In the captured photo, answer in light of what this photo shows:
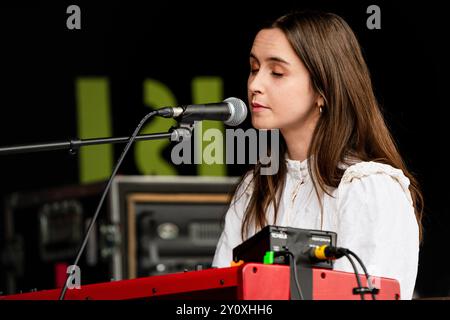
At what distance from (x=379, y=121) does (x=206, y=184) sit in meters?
2.12

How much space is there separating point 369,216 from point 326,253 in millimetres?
702

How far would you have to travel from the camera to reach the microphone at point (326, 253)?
7.31 ft

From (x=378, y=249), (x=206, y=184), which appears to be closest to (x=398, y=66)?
(x=206, y=184)

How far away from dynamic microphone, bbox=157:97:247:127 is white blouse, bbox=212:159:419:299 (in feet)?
1.30

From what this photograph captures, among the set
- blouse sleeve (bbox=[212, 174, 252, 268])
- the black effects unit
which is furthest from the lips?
the black effects unit

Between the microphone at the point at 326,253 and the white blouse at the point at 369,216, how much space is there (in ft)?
1.78

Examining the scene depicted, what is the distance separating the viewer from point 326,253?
7.30 ft

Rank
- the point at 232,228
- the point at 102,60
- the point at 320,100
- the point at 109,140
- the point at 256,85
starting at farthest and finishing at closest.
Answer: the point at 102,60, the point at 232,228, the point at 320,100, the point at 256,85, the point at 109,140

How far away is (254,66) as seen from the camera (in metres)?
3.28

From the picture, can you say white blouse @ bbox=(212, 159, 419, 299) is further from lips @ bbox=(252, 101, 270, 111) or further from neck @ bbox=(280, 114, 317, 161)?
lips @ bbox=(252, 101, 270, 111)

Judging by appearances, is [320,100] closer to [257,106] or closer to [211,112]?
[257,106]

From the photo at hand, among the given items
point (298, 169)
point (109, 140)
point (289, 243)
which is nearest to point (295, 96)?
point (298, 169)

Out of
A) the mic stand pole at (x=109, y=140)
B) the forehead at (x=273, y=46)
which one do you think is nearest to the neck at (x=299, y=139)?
the forehead at (x=273, y=46)

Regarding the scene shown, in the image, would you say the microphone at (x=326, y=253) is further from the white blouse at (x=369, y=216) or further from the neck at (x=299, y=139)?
the neck at (x=299, y=139)
